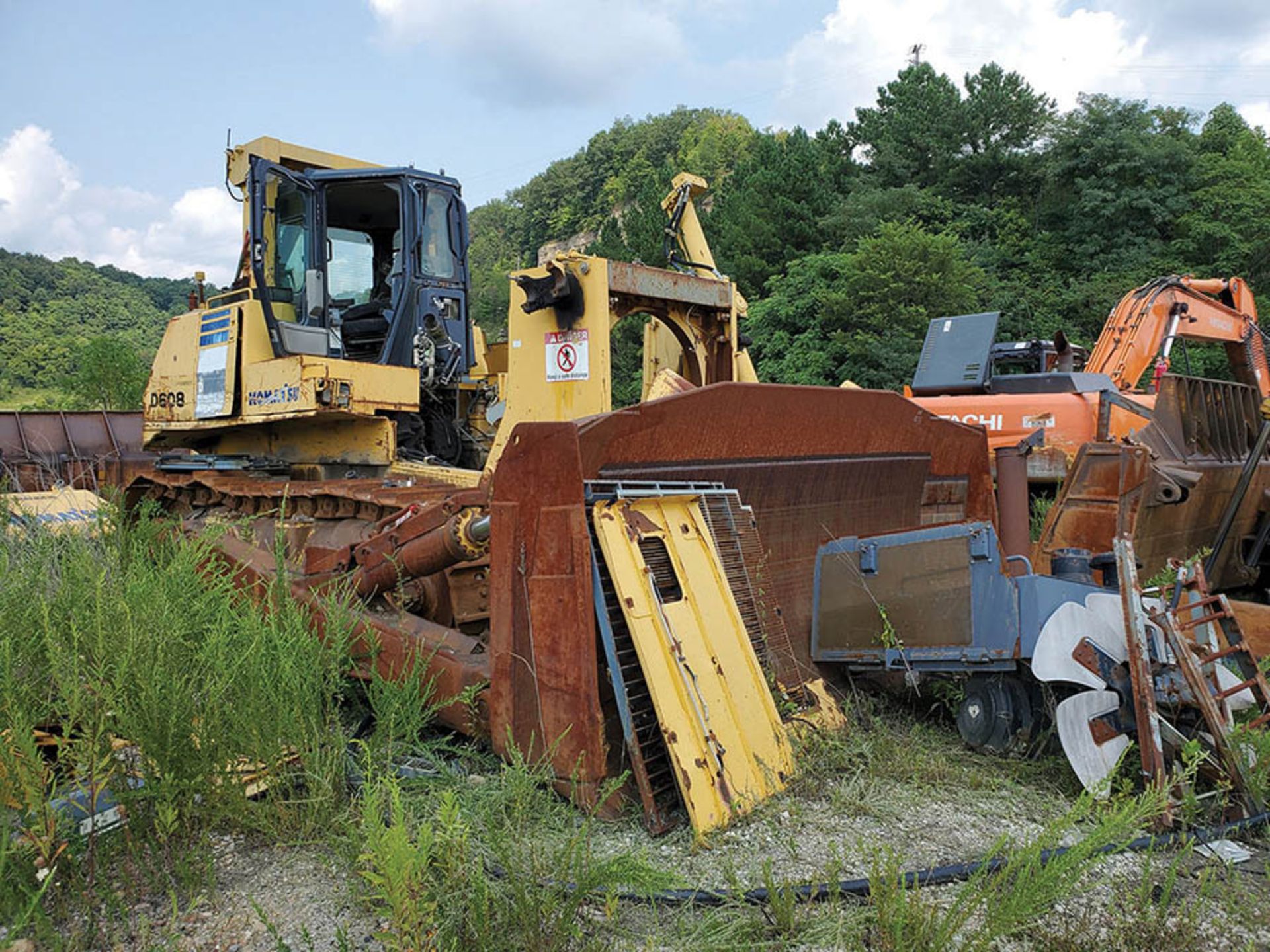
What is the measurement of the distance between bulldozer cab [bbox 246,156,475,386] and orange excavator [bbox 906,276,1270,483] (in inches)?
137

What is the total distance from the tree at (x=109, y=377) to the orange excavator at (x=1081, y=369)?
16.6 m

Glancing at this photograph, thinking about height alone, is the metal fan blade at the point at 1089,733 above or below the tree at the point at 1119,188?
below

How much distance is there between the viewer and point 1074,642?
290 cm

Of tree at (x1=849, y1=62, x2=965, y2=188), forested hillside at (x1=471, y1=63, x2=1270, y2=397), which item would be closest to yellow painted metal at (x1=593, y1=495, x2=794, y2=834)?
forested hillside at (x1=471, y1=63, x2=1270, y2=397)

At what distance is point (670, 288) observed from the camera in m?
5.37

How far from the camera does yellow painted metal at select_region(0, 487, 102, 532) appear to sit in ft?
17.2

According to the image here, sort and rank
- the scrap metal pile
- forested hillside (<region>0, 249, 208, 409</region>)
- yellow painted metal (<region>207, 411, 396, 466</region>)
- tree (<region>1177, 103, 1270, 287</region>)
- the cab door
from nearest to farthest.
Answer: the scrap metal pile → yellow painted metal (<region>207, 411, 396, 466</region>) → the cab door → forested hillside (<region>0, 249, 208, 409</region>) → tree (<region>1177, 103, 1270, 287</region>)

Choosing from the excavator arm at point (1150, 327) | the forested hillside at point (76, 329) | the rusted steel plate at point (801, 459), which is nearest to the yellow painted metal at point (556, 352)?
the rusted steel plate at point (801, 459)

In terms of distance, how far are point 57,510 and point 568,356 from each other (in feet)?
13.8

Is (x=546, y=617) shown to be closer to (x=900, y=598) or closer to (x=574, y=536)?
(x=574, y=536)

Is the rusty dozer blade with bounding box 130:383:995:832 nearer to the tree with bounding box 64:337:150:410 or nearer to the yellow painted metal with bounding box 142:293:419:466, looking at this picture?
the yellow painted metal with bounding box 142:293:419:466

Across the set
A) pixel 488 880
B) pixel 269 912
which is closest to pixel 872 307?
pixel 488 880

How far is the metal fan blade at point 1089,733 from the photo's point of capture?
9.11ft

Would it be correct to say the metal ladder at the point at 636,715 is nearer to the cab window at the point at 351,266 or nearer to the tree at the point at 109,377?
the cab window at the point at 351,266
